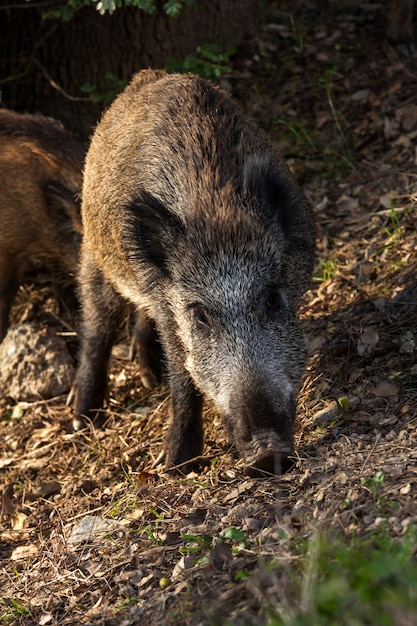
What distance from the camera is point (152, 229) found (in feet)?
15.8

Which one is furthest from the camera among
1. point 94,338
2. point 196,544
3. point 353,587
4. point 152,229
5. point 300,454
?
point 94,338

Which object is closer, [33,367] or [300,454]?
[300,454]

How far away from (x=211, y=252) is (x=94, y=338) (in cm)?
183

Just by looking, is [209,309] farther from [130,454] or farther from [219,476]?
[130,454]

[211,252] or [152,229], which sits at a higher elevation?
[152,229]

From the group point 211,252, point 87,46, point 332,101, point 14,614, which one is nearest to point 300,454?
point 211,252

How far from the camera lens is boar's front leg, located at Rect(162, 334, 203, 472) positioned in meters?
5.02

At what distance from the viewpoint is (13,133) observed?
679cm

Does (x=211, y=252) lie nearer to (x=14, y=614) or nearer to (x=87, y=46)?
(x=14, y=614)

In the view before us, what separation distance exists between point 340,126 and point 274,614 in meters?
5.15

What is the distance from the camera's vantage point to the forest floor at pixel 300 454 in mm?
3170

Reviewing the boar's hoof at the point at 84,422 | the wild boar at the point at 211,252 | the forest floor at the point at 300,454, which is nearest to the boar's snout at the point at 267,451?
the wild boar at the point at 211,252

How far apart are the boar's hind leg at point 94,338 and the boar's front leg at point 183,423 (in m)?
1.14

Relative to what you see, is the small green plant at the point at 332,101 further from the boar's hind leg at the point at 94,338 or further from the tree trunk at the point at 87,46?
the boar's hind leg at the point at 94,338
